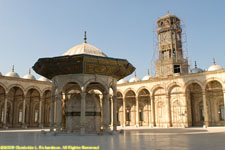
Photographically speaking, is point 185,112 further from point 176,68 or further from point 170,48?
point 170,48

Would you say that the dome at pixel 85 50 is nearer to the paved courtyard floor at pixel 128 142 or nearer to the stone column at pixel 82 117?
the stone column at pixel 82 117

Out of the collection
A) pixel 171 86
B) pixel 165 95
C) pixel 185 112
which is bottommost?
pixel 185 112

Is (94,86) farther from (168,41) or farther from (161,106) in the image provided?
(168,41)

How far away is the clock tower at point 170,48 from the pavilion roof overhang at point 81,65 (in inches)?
769

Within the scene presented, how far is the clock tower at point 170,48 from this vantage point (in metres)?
32.7

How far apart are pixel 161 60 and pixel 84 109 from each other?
73.6 ft

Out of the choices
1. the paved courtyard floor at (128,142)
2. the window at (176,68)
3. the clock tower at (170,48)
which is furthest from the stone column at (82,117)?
the window at (176,68)

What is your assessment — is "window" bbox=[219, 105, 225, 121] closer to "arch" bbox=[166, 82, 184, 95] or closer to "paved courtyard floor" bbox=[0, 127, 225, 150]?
"arch" bbox=[166, 82, 184, 95]

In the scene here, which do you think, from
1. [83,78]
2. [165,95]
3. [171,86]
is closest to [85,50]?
[83,78]

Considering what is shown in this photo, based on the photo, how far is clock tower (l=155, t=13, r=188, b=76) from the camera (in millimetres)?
32719

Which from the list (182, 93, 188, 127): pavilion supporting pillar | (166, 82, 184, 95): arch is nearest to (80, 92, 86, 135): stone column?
(182, 93, 188, 127): pavilion supporting pillar

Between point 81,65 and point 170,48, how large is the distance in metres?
22.8

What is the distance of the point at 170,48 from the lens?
33.6m

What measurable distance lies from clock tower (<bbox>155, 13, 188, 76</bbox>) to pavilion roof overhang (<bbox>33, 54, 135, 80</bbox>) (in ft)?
64.1
